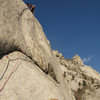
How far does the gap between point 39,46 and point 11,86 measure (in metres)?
6.89

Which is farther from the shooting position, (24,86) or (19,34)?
(19,34)

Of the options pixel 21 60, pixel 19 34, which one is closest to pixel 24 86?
pixel 21 60

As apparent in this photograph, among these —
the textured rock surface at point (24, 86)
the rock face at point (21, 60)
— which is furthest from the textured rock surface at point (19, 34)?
the textured rock surface at point (24, 86)

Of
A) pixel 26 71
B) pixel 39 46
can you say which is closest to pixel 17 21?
pixel 39 46

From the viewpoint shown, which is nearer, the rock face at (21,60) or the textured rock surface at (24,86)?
the textured rock surface at (24,86)

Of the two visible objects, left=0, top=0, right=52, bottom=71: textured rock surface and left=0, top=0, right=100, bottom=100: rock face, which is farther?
left=0, top=0, right=52, bottom=71: textured rock surface

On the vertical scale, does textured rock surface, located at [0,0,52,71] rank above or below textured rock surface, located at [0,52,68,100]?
above

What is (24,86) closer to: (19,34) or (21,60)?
(21,60)

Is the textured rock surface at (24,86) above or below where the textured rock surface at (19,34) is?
below

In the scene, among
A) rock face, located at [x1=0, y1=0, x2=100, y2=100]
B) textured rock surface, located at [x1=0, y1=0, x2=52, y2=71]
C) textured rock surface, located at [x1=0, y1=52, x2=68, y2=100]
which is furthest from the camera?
textured rock surface, located at [x1=0, y1=0, x2=52, y2=71]

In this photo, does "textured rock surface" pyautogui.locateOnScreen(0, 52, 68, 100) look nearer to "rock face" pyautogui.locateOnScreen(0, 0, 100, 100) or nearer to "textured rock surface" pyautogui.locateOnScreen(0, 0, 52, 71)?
"rock face" pyautogui.locateOnScreen(0, 0, 100, 100)

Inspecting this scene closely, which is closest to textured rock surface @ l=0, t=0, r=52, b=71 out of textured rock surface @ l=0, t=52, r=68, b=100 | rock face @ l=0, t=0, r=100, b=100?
rock face @ l=0, t=0, r=100, b=100

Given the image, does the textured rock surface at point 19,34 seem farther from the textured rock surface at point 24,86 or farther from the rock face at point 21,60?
the textured rock surface at point 24,86

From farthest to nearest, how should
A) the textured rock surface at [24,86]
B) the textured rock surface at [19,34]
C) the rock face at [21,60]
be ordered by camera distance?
the textured rock surface at [19,34] < the rock face at [21,60] < the textured rock surface at [24,86]
